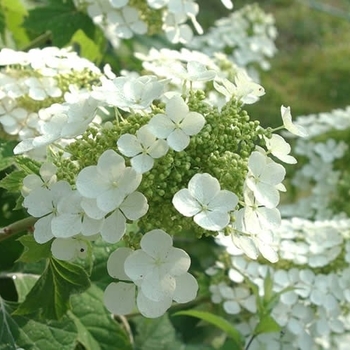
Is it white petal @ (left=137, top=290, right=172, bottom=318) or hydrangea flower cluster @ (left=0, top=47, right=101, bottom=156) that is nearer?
white petal @ (left=137, top=290, right=172, bottom=318)

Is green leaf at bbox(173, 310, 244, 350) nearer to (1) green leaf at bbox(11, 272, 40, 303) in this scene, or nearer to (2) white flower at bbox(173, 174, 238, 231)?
(1) green leaf at bbox(11, 272, 40, 303)

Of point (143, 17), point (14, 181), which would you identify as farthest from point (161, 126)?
point (143, 17)

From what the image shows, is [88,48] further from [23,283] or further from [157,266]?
[157,266]

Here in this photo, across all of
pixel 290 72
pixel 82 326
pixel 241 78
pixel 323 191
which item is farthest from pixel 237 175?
pixel 290 72

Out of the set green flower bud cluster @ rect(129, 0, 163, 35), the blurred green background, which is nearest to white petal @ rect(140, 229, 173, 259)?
green flower bud cluster @ rect(129, 0, 163, 35)

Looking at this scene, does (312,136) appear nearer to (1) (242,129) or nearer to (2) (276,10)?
(1) (242,129)

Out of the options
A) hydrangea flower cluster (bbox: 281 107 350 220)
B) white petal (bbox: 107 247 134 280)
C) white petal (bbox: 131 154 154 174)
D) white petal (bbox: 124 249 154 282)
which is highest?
white petal (bbox: 131 154 154 174)

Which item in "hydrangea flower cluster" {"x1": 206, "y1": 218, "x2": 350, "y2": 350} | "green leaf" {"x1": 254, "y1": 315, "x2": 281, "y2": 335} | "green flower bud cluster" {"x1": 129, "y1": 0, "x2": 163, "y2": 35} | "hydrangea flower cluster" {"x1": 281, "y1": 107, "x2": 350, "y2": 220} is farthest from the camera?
"hydrangea flower cluster" {"x1": 281, "y1": 107, "x2": 350, "y2": 220}
